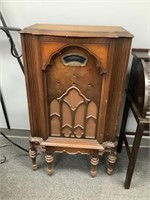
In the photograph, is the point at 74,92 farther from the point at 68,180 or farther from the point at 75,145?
the point at 68,180

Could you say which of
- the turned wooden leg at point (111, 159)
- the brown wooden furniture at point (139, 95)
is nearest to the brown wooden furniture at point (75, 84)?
the turned wooden leg at point (111, 159)

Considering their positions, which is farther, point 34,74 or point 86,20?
point 86,20

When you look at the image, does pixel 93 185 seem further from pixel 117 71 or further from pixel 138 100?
pixel 117 71

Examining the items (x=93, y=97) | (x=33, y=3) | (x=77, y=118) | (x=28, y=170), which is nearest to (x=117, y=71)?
(x=93, y=97)

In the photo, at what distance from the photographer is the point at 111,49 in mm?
911

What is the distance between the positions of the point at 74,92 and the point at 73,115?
0.50ft

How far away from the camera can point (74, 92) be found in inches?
41.7

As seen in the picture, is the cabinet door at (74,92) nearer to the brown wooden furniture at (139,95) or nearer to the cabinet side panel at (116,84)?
the cabinet side panel at (116,84)

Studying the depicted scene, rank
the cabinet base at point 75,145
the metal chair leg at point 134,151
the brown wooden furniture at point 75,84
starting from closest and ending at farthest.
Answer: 1. the brown wooden furniture at point 75,84
2. the metal chair leg at point 134,151
3. the cabinet base at point 75,145

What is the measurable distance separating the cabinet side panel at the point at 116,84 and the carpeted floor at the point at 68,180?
0.36 metres

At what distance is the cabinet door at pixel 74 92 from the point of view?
963mm

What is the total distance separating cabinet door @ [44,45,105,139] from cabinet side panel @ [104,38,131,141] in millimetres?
65

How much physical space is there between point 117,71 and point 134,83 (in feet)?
0.83

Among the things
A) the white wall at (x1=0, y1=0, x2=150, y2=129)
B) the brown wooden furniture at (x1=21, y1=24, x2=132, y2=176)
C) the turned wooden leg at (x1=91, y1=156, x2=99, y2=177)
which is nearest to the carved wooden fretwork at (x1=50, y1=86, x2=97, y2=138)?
the brown wooden furniture at (x1=21, y1=24, x2=132, y2=176)
